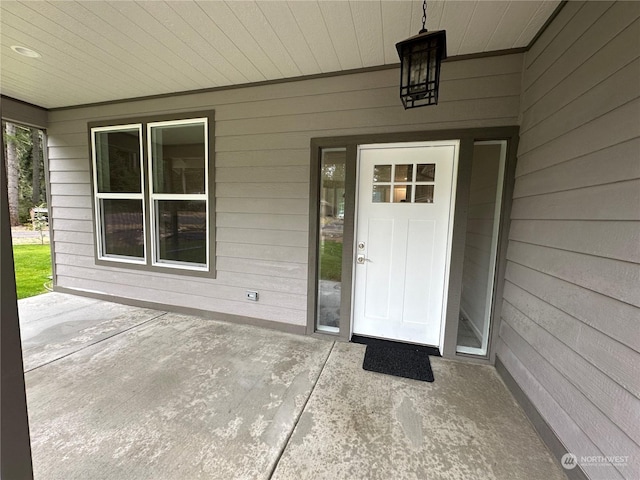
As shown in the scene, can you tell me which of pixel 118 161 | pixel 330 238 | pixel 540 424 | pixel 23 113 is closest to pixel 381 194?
pixel 330 238

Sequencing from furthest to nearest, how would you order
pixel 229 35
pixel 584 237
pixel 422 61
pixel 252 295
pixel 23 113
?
1. pixel 23 113
2. pixel 252 295
3. pixel 229 35
4. pixel 422 61
5. pixel 584 237

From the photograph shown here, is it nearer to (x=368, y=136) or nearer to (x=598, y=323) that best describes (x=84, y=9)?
(x=368, y=136)

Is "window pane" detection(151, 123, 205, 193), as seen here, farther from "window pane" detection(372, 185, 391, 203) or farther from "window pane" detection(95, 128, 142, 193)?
"window pane" detection(372, 185, 391, 203)

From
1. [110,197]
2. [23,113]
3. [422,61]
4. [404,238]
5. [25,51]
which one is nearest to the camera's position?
[422,61]

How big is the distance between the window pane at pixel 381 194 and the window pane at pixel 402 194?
0.19ft

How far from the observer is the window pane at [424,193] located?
2609 millimetres

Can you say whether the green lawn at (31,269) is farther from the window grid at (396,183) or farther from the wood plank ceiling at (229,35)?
the window grid at (396,183)

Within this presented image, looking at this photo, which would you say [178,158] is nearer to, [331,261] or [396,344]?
[331,261]

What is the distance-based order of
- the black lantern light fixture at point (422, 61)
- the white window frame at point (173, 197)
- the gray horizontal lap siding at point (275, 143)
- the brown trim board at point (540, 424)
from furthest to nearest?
the white window frame at point (173, 197)
the gray horizontal lap siding at point (275, 143)
the black lantern light fixture at point (422, 61)
the brown trim board at point (540, 424)

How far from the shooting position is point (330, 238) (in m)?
2.90

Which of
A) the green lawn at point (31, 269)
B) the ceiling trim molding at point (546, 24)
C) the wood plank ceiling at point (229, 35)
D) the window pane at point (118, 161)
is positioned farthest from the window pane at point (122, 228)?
the ceiling trim molding at point (546, 24)

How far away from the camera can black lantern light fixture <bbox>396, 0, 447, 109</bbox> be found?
158 cm

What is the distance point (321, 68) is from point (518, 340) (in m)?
2.86

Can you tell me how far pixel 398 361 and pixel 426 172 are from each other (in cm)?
176
